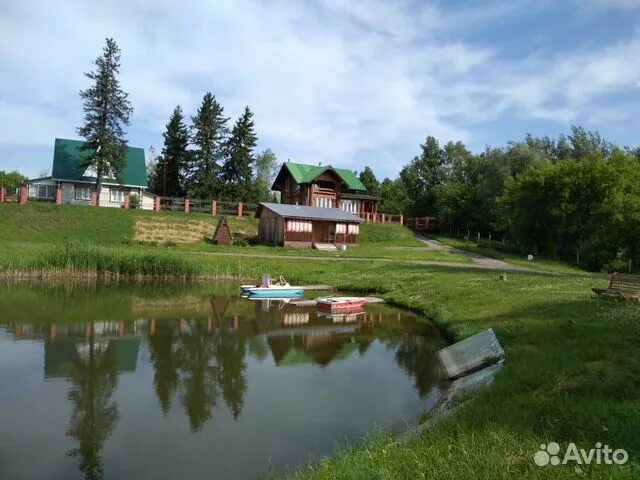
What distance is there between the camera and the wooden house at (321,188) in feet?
200

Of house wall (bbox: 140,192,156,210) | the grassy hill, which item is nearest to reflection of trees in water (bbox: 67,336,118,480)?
the grassy hill

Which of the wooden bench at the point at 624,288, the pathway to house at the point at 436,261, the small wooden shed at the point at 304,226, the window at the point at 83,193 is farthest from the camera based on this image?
the window at the point at 83,193

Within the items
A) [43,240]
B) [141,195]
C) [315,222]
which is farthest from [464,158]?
[43,240]

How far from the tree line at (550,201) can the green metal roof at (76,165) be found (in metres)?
33.6

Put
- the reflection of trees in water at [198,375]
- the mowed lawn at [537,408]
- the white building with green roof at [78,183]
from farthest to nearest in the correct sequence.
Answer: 1. the white building with green roof at [78,183]
2. the reflection of trees in water at [198,375]
3. the mowed lawn at [537,408]

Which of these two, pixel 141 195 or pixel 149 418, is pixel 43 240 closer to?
pixel 141 195

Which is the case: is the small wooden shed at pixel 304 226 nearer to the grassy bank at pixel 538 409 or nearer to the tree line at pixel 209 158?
the tree line at pixel 209 158

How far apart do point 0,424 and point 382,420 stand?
6914mm

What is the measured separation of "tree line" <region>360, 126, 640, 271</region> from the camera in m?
39.4

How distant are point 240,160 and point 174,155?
914 cm

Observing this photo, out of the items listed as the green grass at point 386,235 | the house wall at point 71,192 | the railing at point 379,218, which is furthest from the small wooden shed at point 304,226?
the house wall at point 71,192

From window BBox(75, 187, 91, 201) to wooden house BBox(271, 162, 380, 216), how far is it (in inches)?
862

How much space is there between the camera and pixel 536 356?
998 cm

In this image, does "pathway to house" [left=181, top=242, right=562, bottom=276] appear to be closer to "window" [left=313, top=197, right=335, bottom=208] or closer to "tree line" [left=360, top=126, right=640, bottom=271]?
"tree line" [left=360, top=126, right=640, bottom=271]
